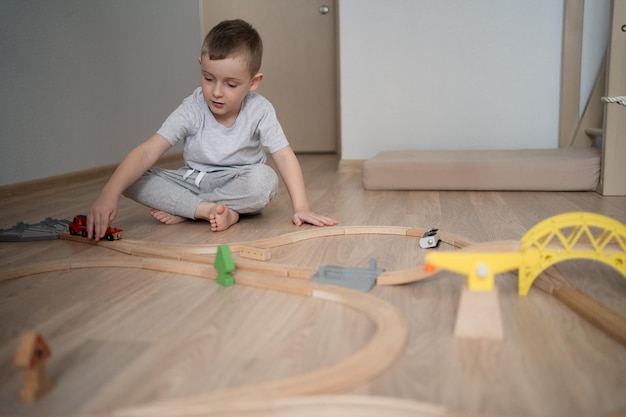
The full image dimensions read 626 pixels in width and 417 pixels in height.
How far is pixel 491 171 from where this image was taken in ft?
6.52

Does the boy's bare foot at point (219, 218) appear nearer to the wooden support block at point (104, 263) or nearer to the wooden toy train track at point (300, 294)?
the wooden toy train track at point (300, 294)

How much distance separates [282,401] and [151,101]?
2.62m

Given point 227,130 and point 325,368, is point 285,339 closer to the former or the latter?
point 325,368

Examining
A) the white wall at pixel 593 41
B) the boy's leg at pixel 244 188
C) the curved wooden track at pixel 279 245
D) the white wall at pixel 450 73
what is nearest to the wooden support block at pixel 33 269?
the curved wooden track at pixel 279 245

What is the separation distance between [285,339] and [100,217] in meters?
0.74

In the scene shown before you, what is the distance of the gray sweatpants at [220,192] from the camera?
1529 mm

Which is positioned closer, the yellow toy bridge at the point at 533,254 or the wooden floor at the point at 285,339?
the wooden floor at the point at 285,339

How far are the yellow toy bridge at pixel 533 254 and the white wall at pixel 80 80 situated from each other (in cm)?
183

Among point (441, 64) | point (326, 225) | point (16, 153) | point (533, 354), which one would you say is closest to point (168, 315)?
point (533, 354)

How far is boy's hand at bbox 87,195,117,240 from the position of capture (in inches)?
51.5

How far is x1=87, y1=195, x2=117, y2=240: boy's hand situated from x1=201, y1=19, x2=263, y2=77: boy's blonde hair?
1.43ft

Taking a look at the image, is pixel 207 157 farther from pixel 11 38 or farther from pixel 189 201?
pixel 11 38

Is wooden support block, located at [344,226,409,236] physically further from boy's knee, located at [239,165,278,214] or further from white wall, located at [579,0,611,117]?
white wall, located at [579,0,611,117]

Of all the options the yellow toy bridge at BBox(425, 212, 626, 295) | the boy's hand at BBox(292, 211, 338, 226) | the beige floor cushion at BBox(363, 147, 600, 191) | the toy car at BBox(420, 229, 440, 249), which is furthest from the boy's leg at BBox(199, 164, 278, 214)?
the yellow toy bridge at BBox(425, 212, 626, 295)
